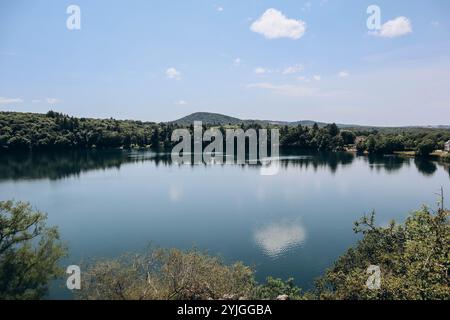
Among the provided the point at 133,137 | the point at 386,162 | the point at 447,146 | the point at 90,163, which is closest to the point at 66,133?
the point at 133,137

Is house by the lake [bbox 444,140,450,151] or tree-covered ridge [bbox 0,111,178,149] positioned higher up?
tree-covered ridge [bbox 0,111,178,149]

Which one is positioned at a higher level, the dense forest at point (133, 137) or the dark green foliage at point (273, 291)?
the dense forest at point (133, 137)

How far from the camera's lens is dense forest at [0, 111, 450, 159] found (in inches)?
4296

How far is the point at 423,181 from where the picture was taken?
66.7m

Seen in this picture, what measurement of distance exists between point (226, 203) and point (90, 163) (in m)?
54.5

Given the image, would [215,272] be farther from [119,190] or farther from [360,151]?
[360,151]

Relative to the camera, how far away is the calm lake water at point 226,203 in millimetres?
32281

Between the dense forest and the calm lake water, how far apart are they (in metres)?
20.2

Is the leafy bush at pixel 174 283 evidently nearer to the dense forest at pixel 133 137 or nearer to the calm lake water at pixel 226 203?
the calm lake water at pixel 226 203

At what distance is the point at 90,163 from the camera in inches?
3556

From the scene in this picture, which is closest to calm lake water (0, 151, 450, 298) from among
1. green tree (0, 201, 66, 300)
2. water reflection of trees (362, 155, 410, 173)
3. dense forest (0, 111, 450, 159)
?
water reflection of trees (362, 155, 410, 173)

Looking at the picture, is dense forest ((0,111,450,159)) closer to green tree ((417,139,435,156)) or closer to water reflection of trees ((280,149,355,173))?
green tree ((417,139,435,156))

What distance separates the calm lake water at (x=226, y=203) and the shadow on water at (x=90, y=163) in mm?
393

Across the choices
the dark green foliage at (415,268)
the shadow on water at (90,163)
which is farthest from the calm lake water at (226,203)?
the dark green foliage at (415,268)
